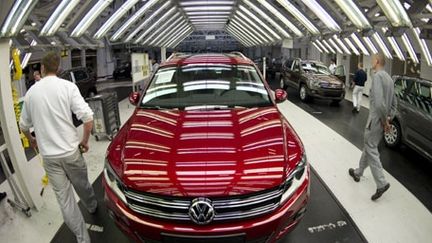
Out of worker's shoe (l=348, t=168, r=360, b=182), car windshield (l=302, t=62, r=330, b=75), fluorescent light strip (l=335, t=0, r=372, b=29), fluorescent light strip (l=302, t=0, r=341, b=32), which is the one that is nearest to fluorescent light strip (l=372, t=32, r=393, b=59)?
fluorescent light strip (l=302, t=0, r=341, b=32)

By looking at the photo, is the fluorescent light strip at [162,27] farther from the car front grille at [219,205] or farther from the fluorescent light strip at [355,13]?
the car front grille at [219,205]

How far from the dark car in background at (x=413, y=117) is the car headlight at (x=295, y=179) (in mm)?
3602

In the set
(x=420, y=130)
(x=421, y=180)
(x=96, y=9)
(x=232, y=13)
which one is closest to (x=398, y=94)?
(x=420, y=130)

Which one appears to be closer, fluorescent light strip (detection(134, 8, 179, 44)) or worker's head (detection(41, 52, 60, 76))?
worker's head (detection(41, 52, 60, 76))

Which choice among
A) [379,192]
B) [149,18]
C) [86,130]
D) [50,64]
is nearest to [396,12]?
[379,192]

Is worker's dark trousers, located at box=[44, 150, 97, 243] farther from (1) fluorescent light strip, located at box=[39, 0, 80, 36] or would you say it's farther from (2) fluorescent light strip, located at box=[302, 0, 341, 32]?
(2) fluorescent light strip, located at box=[302, 0, 341, 32]

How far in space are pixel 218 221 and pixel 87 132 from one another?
162 centimetres

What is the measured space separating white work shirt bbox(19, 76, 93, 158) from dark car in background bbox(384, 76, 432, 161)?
16.8 ft

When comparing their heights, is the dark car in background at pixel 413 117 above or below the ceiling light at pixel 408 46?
below

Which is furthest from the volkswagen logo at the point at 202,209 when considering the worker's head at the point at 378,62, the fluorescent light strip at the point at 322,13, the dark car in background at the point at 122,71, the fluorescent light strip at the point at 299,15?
the dark car in background at the point at 122,71

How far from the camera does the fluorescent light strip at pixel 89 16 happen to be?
9265 mm

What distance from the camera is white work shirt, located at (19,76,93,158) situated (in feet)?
9.93

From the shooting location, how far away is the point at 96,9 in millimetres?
9438

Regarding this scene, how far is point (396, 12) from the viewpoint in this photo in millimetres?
6953
